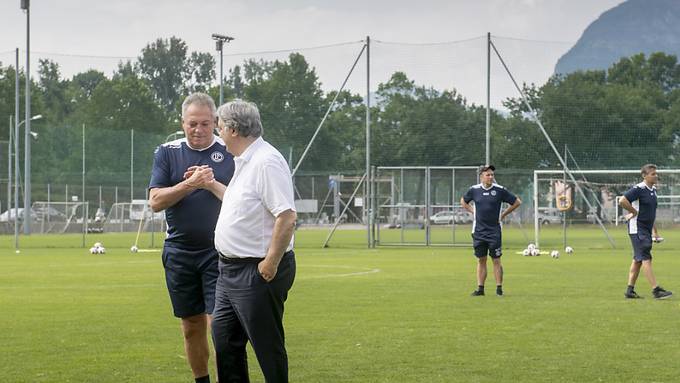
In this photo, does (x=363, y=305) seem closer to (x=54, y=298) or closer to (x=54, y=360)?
(x=54, y=298)

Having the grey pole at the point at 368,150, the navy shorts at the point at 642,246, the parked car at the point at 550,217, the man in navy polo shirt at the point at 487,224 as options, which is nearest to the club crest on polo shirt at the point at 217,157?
the man in navy polo shirt at the point at 487,224

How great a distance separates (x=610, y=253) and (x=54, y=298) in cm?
2052

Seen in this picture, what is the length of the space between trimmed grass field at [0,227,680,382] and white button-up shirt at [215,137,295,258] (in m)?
2.76

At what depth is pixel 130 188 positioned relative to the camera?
176ft

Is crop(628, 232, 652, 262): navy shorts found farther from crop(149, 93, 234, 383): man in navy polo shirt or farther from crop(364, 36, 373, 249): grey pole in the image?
crop(364, 36, 373, 249): grey pole

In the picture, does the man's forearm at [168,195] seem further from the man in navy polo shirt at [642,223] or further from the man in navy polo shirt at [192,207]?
the man in navy polo shirt at [642,223]

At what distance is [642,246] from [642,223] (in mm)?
429

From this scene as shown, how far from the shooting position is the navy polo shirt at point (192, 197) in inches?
328

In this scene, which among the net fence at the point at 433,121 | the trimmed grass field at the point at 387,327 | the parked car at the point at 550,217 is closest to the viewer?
the trimmed grass field at the point at 387,327

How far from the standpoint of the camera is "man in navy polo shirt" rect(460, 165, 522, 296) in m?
17.6

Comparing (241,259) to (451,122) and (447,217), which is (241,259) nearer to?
(451,122)

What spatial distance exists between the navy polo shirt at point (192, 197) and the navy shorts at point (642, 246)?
33.5 feet

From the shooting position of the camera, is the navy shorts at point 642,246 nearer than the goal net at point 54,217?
Yes

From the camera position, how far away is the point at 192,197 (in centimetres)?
835
